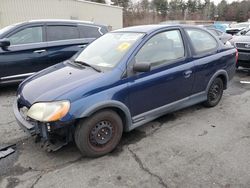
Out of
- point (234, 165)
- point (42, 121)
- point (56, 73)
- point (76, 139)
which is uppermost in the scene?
point (56, 73)

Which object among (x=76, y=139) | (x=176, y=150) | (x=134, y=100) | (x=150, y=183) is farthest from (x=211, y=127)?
(x=76, y=139)

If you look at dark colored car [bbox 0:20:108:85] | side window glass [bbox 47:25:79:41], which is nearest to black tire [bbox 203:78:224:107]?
dark colored car [bbox 0:20:108:85]

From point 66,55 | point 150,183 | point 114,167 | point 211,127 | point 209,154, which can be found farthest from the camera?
point 66,55

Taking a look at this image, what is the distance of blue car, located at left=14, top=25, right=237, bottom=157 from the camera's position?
2.90m

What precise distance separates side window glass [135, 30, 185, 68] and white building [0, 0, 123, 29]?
14387 mm

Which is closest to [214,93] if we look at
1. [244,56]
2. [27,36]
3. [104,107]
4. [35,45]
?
[104,107]

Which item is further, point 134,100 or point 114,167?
point 134,100

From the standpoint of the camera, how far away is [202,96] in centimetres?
444

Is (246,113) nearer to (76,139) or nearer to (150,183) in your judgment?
(150,183)

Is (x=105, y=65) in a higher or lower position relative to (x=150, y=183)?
higher

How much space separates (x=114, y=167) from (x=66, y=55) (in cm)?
392

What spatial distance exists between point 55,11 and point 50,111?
777 inches

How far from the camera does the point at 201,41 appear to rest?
4.37m

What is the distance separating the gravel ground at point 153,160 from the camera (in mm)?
2732
